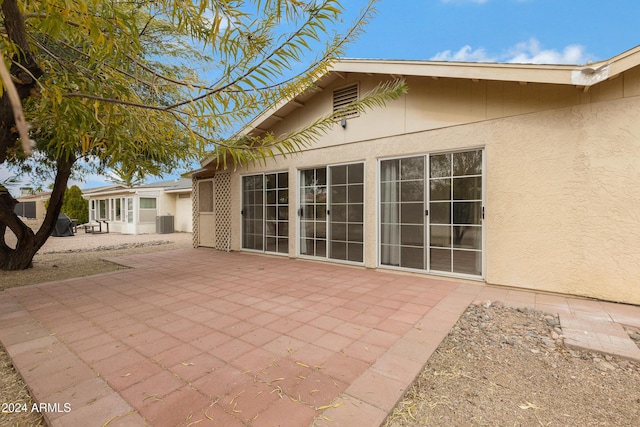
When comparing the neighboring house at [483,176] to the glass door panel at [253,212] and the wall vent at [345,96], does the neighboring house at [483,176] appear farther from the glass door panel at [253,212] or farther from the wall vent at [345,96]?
the glass door panel at [253,212]

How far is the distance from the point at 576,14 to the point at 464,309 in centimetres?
1080

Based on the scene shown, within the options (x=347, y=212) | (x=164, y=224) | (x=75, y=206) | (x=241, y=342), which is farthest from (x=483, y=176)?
(x=75, y=206)

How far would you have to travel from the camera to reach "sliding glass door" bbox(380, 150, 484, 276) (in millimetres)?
5332

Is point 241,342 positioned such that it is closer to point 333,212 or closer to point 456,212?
point 456,212

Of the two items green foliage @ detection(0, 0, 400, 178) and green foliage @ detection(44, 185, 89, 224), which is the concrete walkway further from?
green foliage @ detection(44, 185, 89, 224)

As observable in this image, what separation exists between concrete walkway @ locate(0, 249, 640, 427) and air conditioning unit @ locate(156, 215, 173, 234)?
1250cm

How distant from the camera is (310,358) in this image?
272 cm

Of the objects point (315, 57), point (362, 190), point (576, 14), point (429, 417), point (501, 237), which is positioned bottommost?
point (429, 417)

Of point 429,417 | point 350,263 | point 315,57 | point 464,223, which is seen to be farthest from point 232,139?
point 350,263

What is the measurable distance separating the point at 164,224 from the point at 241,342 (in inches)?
650

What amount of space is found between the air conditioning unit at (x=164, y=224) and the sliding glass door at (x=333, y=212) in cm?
1266

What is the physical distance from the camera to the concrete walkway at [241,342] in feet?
6.84

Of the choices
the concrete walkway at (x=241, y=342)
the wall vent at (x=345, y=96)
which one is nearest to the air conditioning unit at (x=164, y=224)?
the concrete walkway at (x=241, y=342)

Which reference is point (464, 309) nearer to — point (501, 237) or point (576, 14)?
point (501, 237)
